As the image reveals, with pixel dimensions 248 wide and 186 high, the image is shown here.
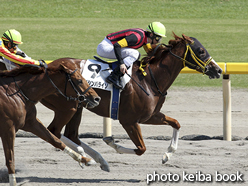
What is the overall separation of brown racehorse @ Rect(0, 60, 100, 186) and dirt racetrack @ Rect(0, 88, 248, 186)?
62cm

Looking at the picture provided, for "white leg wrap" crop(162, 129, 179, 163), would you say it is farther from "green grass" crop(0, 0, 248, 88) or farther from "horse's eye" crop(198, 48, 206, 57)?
"green grass" crop(0, 0, 248, 88)

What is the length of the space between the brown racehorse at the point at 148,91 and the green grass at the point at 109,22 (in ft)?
19.9

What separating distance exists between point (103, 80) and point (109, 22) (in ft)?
45.5

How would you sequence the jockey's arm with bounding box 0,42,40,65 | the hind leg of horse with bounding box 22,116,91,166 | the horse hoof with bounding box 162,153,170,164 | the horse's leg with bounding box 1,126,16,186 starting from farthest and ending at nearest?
the horse hoof with bounding box 162,153,170,164, the jockey's arm with bounding box 0,42,40,65, the hind leg of horse with bounding box 22,116,91,166, the horse's leg with bounding box 1,126,16,186

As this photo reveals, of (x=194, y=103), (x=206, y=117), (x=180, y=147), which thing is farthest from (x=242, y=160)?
(x=194, y=103)

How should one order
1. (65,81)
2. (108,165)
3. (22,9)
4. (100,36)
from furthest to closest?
(22,9), (100,36), (108,165), (65,81)

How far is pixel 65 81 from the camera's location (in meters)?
4.90

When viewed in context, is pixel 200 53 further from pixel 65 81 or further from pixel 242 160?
pixel 65 81

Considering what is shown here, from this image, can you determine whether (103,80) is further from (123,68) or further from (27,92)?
(27,92)

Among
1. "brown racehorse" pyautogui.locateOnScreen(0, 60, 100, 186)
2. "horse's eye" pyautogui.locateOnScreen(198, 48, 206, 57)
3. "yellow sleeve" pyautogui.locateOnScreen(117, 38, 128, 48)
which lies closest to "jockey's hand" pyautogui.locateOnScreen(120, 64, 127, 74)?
"yellow sleeve" pyautogui.locateOnScreen(117, 38, 128, 48)

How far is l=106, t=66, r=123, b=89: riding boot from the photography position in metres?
5.59

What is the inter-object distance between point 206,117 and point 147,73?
277 centimetres

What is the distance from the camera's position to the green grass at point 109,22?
50.8ft

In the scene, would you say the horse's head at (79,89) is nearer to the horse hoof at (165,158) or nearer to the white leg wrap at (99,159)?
the white leg wrap at (99,159)
